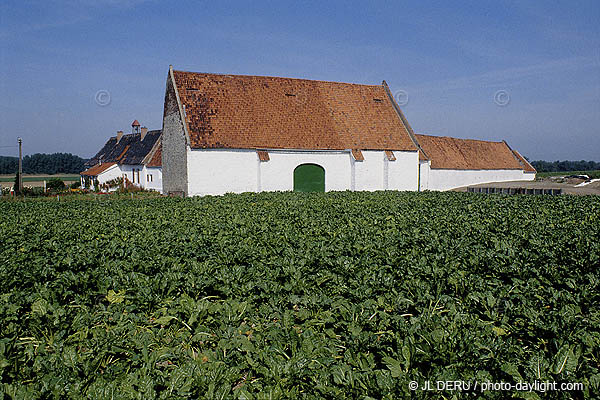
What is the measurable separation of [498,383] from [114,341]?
10.4 feet

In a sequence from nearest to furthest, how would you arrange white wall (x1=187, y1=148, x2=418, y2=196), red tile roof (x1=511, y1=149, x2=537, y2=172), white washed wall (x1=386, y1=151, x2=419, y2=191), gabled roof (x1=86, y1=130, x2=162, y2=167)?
white wall (x1=187, y1=148, x2=418, y2=196) → white washed wall (x1=386, y1=151, x2=419, y2=191) → gabled roof (x1=86, y1=130, x2=162, y2=167) → red tile roof (x1=511, y1=149, x2=537, y2=172)

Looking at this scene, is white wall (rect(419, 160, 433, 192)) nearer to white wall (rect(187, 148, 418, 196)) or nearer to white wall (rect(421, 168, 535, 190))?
white wall (rect(187, 148, 418, 196))

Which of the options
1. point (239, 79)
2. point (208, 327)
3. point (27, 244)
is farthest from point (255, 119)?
point (208, 327)

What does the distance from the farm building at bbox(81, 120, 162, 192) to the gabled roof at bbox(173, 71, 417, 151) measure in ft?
58.3

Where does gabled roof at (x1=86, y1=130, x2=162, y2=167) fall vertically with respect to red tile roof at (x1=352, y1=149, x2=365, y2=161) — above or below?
above

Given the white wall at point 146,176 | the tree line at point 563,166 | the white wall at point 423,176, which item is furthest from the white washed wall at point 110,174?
the tree line at point 563,166

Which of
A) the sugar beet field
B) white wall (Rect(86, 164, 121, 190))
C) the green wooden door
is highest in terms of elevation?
white wall (Rect(86, 164, 121, 190))

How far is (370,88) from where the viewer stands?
33375mm

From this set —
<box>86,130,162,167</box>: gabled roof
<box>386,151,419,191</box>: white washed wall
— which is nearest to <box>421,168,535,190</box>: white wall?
<box>386,151,419,191</box>: white washed wall

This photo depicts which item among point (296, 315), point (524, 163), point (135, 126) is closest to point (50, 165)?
point (135, 126)

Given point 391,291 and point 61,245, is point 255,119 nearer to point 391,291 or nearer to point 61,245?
point 61,245

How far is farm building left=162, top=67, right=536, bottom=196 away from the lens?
1057 inches

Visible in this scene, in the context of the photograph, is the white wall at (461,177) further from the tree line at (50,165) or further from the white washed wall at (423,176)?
the tree line at (50,165)

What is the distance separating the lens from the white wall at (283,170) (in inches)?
1045
